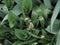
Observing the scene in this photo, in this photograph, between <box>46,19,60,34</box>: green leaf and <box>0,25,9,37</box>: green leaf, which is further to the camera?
<box>0,25,9,37</box>: green leaf

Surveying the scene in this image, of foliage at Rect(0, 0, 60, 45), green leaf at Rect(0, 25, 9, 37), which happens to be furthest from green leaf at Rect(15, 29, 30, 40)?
green leaf at Rect(0, 25, 9, 37)

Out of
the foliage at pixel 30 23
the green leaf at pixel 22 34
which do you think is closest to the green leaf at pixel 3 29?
the foliage at pixel 30 23

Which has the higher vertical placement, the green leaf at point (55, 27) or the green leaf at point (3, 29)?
the green leaf at point (55, 27)

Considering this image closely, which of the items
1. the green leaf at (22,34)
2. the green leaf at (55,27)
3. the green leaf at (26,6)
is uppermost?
the green leaf at (26,6)

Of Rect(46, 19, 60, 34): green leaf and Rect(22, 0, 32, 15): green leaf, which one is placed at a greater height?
Rect(22, 0, 32, 15): green leaf

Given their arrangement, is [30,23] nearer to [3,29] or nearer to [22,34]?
[22,34]

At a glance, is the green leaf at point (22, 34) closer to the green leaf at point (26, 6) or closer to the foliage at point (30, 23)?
the foliage at point (30, 23)

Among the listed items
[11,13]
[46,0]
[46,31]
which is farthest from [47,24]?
[11,13]

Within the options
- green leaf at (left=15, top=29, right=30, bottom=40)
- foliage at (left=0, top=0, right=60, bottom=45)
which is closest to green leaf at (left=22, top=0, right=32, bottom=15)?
foliage at (left=0, top=0, right=60, bottom=45)

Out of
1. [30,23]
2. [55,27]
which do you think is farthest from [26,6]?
[55,27]

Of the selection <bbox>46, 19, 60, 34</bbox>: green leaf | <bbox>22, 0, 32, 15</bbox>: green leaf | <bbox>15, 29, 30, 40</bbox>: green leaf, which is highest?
<bbox>22, 0, 32, 15</bbox>: green leaf

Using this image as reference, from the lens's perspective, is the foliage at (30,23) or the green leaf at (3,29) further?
the green leaf at (3,29)

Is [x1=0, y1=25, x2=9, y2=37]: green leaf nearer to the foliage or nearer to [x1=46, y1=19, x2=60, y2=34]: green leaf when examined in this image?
the foliage
